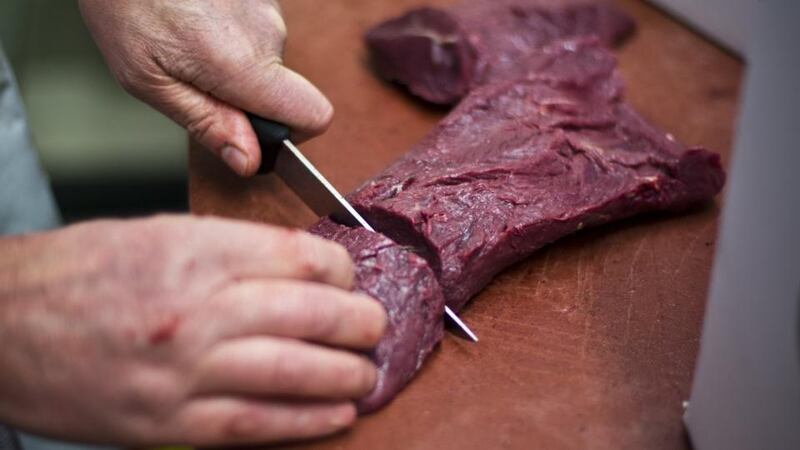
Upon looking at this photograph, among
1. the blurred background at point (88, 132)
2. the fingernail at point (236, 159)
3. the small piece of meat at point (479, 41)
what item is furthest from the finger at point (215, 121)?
the blurred background at point (88, 132)

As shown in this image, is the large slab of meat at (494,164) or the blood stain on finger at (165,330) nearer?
the blood stain on finger at (165,330)

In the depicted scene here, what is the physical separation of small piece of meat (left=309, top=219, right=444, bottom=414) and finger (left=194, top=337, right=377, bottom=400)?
0.19 m

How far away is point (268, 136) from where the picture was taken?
7.78 ft

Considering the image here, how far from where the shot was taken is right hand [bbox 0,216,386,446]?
5.26 feet

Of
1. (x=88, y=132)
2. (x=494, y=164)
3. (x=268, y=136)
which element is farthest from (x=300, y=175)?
(x=88, y=132)

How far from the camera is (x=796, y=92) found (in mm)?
1411

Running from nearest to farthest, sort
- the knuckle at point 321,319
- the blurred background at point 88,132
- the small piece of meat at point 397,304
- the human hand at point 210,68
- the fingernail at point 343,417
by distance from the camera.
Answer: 1. the knuckle at point 321,319
2. the fingernail at point 343,417
3. the small piece of meat at point 397,304
4. the human hand at point 210,68
5. the blurred background at point 88,132

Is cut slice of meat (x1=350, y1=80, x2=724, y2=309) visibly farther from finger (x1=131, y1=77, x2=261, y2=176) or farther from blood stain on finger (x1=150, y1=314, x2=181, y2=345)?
blood stain on finger (x1=150, y1=314, x2=181, y2=345)

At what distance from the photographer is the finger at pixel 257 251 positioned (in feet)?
5.40

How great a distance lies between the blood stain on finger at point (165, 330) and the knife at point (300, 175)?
0.67 metres

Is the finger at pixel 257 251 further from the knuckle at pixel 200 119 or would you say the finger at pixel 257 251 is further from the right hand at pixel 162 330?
the knuckle at pixel 200 119

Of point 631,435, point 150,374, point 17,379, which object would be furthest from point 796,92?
point 17,379

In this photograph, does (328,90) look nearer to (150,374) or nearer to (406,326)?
(406,326)

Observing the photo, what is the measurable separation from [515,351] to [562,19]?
1.34 meters
